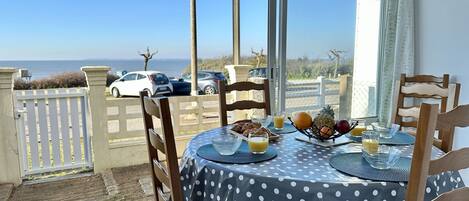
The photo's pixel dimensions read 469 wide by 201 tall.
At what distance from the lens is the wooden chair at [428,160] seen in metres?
0.94

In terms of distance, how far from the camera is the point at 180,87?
200 inches

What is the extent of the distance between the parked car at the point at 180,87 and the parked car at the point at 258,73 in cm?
162

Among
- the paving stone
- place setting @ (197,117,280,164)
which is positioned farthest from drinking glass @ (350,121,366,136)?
the paving stone

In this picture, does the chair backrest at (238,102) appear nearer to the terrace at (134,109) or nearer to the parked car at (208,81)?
the terrace at (134,109)

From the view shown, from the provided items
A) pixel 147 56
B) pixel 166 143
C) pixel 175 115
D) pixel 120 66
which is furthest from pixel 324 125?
pixel 120 66

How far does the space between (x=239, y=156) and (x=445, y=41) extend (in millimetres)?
2582

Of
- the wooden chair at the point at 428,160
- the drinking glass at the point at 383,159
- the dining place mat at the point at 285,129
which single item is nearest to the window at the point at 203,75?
the dining place mat at the point at 285,129

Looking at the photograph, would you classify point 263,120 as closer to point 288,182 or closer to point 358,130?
point 358,130

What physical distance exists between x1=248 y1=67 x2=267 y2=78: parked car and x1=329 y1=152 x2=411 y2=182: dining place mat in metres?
1.94

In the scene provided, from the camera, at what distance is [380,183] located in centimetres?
110

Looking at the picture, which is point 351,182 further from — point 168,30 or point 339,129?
point 168,30

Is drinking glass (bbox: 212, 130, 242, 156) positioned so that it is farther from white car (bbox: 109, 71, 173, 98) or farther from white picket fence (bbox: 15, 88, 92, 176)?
white car (bbox: 109, 71, 173, 98)

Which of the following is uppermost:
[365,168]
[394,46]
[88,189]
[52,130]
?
[394,46]

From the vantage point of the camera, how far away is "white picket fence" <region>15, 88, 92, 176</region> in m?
2.94
